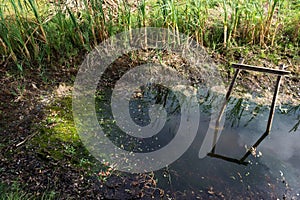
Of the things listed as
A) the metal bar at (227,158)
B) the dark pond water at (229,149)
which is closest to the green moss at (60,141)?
the dark pond water at (229,149)

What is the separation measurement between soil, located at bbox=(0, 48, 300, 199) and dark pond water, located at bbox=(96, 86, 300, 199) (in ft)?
0.34

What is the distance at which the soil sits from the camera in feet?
6.60

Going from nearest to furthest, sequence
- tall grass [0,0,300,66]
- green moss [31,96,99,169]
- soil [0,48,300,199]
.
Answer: soil [0,48,300,199], green moss [31,96,99,169], tall grass [0,0,300,66]

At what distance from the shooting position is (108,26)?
10.1 feet

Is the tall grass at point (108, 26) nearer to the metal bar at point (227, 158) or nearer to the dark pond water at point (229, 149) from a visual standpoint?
the dark pond water at point (229, 149)

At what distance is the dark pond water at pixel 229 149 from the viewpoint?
208cm

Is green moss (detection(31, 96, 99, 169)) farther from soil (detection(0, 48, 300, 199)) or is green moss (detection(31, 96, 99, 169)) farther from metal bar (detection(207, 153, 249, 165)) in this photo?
metal bar (detection(207, 153, 249, 165))

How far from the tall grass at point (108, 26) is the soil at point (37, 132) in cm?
21

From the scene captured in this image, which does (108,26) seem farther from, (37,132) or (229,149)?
(229,149)

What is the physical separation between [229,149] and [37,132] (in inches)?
59.6

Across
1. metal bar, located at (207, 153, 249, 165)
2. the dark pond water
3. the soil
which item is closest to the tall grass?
the soil

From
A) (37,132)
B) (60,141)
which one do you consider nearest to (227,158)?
(60,141)

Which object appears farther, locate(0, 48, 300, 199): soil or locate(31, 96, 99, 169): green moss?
locate(31, 96, 99, 169): green moss

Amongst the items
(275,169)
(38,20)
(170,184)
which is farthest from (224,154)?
(38,20)
